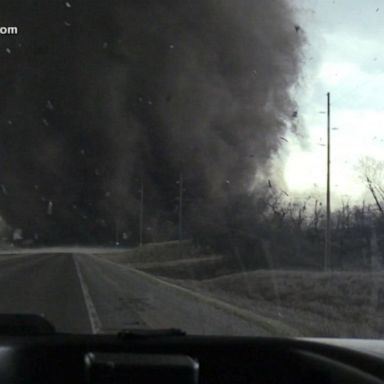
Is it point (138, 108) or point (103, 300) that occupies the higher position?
point (138, 108)

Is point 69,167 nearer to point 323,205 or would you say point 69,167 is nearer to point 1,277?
point 1,277

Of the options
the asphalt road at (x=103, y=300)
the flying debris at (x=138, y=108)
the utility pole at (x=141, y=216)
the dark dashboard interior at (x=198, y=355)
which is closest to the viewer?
the dark dashboard interior at (x=198, y=355)

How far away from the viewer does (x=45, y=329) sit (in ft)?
5.51

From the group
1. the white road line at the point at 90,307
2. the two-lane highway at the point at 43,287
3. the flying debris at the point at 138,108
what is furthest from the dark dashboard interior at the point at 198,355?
the flying debris at the point at 138,108

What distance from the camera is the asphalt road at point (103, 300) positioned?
2324 mm

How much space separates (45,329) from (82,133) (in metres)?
1.13

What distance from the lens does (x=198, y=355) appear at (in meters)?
1.61

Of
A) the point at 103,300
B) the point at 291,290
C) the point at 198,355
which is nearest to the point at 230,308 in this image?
the point at 291,290

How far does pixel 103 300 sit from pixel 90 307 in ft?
0.24

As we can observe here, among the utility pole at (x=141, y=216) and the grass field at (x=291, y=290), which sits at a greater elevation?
the utility pole at (x=141, y=216)

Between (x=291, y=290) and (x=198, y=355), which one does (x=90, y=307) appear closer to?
(x=291, y=290)

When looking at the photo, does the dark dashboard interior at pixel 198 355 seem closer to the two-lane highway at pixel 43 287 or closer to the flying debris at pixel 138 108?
the two-lane highway at pixel 43 287

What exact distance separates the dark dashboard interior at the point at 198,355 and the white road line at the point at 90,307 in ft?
1.71

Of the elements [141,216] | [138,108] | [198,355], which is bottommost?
[198,355]
